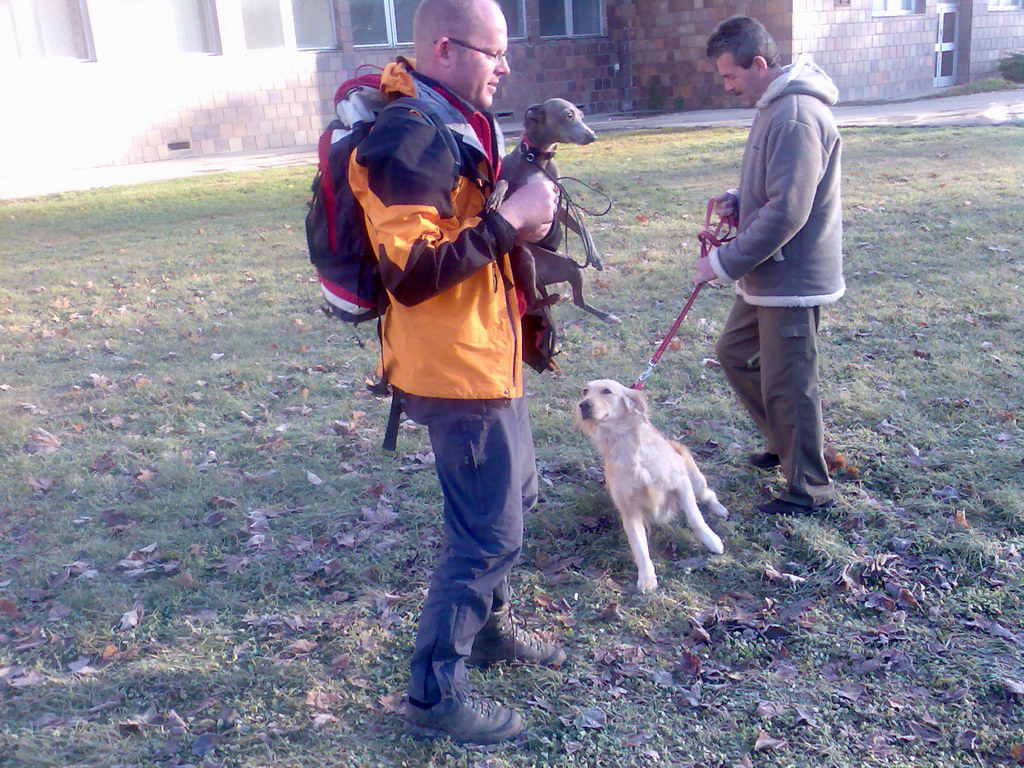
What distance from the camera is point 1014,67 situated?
82.4 feet

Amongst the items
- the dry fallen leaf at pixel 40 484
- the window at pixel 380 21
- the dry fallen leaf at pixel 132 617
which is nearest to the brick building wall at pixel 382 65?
the window at pixel 380 21

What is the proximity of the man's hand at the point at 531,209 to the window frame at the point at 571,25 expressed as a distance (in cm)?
2188

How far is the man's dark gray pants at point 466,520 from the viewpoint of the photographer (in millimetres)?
2799

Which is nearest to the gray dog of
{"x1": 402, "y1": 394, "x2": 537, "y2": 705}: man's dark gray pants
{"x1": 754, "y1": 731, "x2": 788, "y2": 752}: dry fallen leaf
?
{"x1": 402, "y1": 394, "x2": 537, "y2": 705}: man's dark gray pants

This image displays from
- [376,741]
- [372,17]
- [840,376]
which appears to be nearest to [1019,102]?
[372,17]

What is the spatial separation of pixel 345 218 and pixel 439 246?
0.33 meters

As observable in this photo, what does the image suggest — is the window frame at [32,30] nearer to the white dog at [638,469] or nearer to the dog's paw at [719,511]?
the white dog at [638,469]

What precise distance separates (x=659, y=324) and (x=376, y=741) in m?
4.84

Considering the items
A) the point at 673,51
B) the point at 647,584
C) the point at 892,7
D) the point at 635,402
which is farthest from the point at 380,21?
the point at 647,584

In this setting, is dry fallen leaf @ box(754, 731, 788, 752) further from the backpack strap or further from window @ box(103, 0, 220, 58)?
window @ box(103, 0, 220, 58)

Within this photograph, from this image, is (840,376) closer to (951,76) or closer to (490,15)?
(490,15)

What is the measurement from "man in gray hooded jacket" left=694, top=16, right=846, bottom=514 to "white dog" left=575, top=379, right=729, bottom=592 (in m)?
0.54

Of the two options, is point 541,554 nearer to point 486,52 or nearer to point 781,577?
point 781,577

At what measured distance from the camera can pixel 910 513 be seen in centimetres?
448
